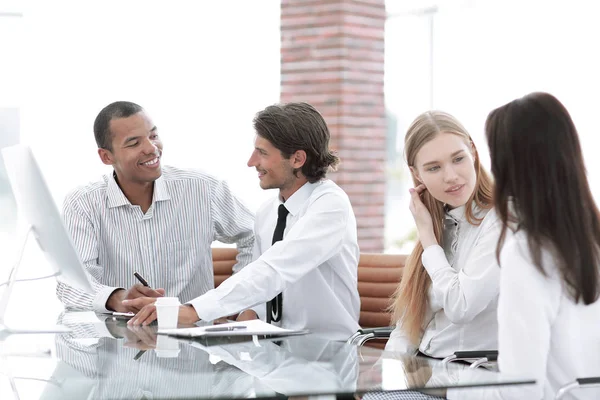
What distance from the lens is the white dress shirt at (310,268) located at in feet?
8.47

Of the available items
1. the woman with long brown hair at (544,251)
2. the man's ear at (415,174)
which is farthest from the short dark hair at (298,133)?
the woman with long brown hair at (544,251)

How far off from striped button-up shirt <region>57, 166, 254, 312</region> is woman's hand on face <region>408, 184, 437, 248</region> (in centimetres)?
94

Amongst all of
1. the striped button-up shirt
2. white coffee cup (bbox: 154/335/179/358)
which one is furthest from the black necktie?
white coffee cup (bbox: 154/335/179/358)

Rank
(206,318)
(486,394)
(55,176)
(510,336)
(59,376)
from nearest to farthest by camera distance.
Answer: (510,336) → (486,394) → (59,376) → (206,318) → (55,176)

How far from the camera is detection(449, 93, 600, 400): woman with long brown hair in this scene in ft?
5.15

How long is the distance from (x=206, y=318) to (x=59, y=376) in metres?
0.67

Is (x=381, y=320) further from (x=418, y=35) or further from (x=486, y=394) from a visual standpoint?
(x=418, y=35)

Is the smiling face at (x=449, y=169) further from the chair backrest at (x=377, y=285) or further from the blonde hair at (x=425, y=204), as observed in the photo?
the chair backrest at (x=377, y=285)

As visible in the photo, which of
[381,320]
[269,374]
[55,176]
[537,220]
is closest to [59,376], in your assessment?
[269,374]

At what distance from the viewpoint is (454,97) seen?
6660 millimetres

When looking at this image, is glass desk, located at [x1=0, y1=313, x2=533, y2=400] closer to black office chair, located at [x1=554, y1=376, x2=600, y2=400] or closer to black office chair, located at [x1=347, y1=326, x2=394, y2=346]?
black office chair, located at [x1=554, y1=376, x2=600, y2=400]

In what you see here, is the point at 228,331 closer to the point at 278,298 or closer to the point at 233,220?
the point at 278,298

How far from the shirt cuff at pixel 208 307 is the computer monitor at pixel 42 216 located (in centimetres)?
33

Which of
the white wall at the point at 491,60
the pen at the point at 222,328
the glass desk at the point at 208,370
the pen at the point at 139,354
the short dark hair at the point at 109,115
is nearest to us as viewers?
the glass desk at the point at 208,370
